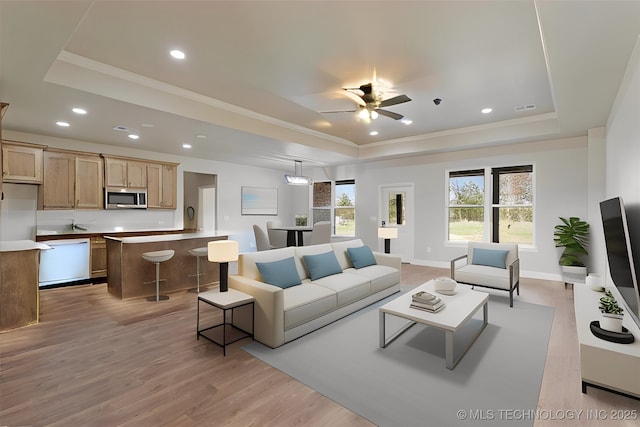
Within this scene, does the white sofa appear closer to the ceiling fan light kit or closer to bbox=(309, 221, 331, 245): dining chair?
bbox=(309, 221, 331, 245): dining chair

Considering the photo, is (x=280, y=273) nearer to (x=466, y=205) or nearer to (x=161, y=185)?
(x=161, y=185)

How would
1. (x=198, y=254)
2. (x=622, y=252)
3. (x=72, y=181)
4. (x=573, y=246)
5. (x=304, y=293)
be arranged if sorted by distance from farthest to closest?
1. (x=72, y=181)
2. (x=573, y=246)
3. (x=198, y=254)
4. (x=304, y=293)
5. (x=622, y=252)

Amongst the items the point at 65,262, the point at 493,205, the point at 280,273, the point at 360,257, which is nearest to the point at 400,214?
the point at 493,205

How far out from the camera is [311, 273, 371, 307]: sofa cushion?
12.0 ft

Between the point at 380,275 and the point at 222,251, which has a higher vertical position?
the point at 222,251

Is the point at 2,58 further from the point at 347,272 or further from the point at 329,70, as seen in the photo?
the point at 347,272

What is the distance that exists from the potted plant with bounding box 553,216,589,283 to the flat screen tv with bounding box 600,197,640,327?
117 inches

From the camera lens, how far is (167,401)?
213cm

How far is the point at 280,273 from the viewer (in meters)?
3.53

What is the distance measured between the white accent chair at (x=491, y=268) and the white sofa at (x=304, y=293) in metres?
1.05

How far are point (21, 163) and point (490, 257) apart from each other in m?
7.92

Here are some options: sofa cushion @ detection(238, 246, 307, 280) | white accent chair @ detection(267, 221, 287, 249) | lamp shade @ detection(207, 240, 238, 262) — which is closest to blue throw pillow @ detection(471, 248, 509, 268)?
sofa cushion @ detection(238, 246, 307, 280)

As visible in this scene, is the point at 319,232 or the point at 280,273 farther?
the point at 319,232

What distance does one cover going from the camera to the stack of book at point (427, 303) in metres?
2.87
